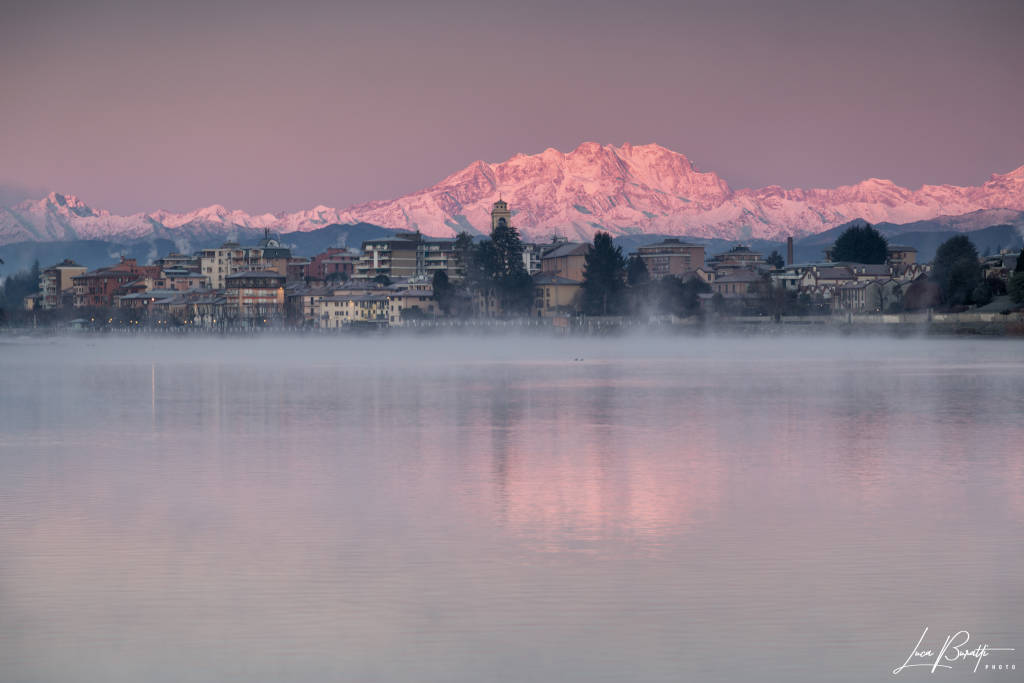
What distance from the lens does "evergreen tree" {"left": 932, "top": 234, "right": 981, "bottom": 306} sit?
353ft

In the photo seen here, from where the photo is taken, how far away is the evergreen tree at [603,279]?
504 feet

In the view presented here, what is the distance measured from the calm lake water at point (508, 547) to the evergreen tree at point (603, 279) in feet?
403

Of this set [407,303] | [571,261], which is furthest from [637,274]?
[407,303]

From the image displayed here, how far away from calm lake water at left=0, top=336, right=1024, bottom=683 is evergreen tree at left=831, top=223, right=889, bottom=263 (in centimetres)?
13348

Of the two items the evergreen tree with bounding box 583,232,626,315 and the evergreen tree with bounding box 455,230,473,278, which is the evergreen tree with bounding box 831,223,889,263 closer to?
the evergreen tree with bounding box 583,232,626,315

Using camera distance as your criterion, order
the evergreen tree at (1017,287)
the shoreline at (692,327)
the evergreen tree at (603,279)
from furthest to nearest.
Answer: the evergreen tree at (603,279) < the shoreline at (692,327) < the evergreen tree at (1017,287)

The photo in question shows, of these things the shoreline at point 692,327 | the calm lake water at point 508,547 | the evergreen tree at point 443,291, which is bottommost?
the shoreline at point 692,327

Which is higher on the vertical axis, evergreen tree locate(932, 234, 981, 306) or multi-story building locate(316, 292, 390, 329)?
evergreen tree locate(932, 234, 981, 306)

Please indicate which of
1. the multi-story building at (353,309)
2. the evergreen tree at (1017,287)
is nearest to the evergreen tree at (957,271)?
the evergreen tree at (1017,287)

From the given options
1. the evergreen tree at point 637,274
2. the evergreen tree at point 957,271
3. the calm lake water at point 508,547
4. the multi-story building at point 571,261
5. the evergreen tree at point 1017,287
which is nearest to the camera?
the calm lake water at point 508,547

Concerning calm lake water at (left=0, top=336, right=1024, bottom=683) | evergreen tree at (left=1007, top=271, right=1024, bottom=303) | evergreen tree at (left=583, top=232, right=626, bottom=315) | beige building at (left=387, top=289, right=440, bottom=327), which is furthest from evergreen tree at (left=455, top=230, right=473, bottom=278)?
calm lake water at (left=0, top=336, right=1024, bottom=683)

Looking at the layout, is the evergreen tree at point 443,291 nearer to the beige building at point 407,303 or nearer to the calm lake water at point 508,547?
the beige building at point 407,303

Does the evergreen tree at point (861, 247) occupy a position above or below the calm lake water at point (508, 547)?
above

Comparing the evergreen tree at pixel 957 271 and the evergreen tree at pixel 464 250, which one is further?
the evergreen tree at pixel 464 250
